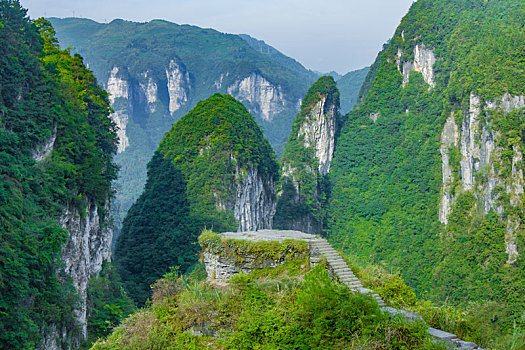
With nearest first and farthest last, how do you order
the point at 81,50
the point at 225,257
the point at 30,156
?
the point at 225,257
the point at 30,156
the point at 81,50

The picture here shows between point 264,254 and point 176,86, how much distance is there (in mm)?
114750

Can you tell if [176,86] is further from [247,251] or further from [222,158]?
[247,251]

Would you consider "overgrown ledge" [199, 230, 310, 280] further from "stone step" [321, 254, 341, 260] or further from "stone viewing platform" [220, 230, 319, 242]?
"stone step" [321, 254, 341, 260]

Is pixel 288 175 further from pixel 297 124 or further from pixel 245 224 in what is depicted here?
pixel 245 224

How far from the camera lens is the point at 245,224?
35844 millimetres

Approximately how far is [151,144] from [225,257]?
10654 cm

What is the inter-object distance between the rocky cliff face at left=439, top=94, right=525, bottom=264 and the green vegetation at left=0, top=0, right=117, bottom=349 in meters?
27.2

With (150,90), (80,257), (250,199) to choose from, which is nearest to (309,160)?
(250,199)

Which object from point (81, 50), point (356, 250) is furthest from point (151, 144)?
point (356, 250)

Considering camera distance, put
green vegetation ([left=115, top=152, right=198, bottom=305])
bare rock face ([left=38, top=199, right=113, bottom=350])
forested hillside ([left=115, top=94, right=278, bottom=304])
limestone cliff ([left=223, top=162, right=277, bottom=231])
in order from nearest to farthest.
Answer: bare rock face ([left=38, top=199, right=113, bottom=350]), green vegetation ([left=115, top=152, right=198, bottom=305]), forested hillside ([left=115, top=94, right=278, bottom=304]), limestone cliff ([left=223, top=162, right=277, bottom=231])

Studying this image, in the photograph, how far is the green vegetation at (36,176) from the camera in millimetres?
12977

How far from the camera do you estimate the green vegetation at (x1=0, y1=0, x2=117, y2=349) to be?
12977mm

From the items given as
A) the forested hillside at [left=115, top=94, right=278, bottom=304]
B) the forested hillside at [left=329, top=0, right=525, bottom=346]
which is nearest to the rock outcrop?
the forested hillside at [left=115, top=94, right=278, bottom=304]

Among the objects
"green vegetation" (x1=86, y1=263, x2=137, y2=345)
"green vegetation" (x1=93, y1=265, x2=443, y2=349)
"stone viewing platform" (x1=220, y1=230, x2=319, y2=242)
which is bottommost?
"green vegetation" (x1=86, y1=263, x2=137, y2=345)
